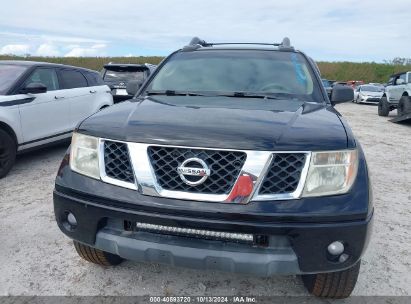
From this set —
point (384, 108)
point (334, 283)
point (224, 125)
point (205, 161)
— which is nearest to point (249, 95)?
point (224, 125)

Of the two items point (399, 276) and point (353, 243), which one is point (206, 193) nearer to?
point (353, 243)

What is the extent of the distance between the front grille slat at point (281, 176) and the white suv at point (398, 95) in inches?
468

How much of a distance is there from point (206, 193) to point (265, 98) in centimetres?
122

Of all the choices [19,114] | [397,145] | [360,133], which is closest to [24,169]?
[19,114]

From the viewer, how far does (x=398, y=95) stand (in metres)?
13.6

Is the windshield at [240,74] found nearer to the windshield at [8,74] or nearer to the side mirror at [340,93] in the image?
the side mirror at [340,93]

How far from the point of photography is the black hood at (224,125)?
2025 millimetres

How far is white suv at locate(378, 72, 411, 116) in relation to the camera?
12531 millimetres

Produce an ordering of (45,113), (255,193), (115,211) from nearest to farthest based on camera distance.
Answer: (255,193) → (115,211) → (45,113)

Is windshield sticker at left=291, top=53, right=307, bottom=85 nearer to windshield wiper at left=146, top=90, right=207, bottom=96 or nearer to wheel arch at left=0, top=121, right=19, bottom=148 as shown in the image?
windshield wiper at left=146, top=90, right=207, bottom=96

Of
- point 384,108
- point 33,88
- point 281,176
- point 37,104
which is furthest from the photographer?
point 384,108

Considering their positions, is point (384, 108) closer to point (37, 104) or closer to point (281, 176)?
A: point (37, 104)

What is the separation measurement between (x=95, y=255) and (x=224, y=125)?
136 centimetres

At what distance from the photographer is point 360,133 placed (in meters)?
10.2
